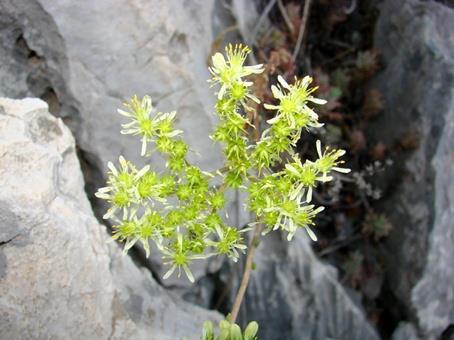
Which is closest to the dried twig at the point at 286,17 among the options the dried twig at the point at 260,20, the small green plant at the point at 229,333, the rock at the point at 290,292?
the dried twig at the point at 260,20

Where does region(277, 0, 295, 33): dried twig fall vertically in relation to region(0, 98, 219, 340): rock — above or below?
above

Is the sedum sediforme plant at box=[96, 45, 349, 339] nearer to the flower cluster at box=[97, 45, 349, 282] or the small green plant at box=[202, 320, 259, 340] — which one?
the flower cluster at box=[97, 45, 349, 282]

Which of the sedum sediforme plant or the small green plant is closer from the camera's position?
the sedum sediforme plant

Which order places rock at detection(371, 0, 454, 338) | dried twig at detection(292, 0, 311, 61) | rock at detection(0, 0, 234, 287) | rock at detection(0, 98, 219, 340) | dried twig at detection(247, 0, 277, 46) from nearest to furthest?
rock at detection(0, 98, 219, 340)
rock at detection(0, 0, 234, 287)
rock at detection(371, 0, 454, 338)
dried twig at detection(247, 0, 277, 46)
dried twig at detection(292, 0, 311, 61)

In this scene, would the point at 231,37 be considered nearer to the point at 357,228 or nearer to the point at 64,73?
the point at 64,73

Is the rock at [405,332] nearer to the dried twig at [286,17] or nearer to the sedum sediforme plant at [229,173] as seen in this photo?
the sedum sediforme plant at [229,173]

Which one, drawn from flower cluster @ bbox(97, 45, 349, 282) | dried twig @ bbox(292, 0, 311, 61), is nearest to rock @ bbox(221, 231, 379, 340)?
dried twig @ bbox(292, 0, 311, 61)

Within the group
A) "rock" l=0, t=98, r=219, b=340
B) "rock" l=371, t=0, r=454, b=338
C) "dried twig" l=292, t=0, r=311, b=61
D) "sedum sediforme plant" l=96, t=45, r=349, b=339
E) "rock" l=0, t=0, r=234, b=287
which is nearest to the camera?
"sedum sediforme plant" l=96, t=45, r=349, b=339

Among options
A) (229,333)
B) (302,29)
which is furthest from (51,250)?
(302,29)

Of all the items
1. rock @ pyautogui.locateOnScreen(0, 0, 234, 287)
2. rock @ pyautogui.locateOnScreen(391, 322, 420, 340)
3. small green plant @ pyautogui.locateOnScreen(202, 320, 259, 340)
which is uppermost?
rock @ pyautogui.locateOnScreen(0, 0, 234, 287)
